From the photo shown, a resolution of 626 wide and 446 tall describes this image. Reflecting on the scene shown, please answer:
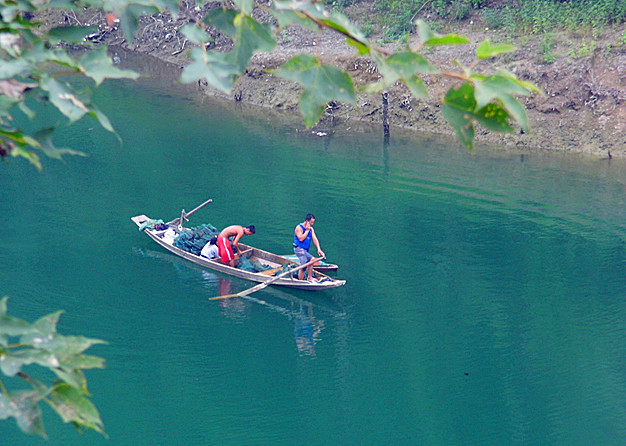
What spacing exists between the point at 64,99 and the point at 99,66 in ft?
0.56

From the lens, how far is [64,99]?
2213mm

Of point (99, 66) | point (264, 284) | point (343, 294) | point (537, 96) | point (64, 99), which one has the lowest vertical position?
point (343, 294)

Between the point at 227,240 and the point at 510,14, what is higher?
the point at 510,14

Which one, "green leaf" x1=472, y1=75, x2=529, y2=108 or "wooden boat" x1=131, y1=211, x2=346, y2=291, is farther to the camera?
"wooden boat" x1=131, y1=211, x2=346, y2=291

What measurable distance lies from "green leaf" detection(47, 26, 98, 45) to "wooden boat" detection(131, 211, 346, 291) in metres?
11.0

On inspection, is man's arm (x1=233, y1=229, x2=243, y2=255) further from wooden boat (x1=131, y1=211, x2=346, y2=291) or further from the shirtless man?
wooden boat (x1=131, y1=211, x2=346, y2=291)

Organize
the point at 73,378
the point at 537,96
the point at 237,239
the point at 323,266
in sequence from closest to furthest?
the point at 73,378 < the point at 323,266 < the point at 237,239 < the point at 537,96

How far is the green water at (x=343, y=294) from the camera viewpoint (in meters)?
10.0

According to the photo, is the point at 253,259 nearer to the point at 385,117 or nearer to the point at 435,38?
the point at 385,117

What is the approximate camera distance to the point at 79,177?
1802 centimetres

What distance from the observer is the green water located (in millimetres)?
10008

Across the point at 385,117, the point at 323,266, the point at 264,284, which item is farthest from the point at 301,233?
the point at 385,117

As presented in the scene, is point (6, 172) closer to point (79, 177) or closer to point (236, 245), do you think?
point (79, 177)

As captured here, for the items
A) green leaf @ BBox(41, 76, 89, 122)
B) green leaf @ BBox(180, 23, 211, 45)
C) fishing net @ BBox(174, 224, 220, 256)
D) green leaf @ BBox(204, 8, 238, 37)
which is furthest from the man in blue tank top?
green leaf @ BBox(41, 76, 89, 122)
